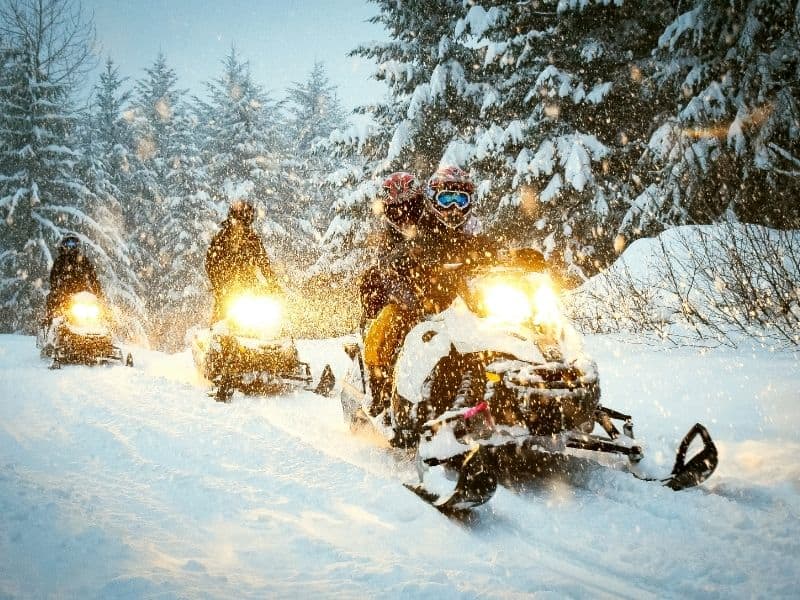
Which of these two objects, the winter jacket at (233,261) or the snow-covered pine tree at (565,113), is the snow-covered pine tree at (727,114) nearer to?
the snow-covered pine tree at (565,113)

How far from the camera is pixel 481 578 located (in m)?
2.31

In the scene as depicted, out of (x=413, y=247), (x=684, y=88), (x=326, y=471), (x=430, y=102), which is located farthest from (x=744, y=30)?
(x=326, y=471)

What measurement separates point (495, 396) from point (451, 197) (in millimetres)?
2058

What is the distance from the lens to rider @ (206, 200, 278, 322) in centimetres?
760

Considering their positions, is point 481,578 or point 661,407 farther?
point 661,407

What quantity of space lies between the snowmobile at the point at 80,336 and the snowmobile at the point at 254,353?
3.64 meters

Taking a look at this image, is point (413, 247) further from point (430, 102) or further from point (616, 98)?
point (616, 98)

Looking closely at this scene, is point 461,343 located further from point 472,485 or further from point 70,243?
point 70,243

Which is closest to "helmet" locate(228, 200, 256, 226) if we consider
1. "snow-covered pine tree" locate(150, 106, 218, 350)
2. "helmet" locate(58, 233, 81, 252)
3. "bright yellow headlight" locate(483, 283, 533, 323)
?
"bright yellow headlight" locate(483, 283, 533, 323)

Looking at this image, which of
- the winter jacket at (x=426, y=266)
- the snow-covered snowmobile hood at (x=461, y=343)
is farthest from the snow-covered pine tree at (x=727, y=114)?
the snow-covered snowmobile hood at (x=461, y=343)

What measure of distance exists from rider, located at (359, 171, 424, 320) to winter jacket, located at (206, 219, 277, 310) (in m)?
3.06

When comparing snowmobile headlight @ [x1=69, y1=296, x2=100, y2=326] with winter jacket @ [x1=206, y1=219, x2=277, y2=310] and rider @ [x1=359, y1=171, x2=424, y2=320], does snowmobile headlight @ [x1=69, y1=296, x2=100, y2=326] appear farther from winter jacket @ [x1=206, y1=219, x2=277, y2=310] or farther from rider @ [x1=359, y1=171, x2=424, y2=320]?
rider @ [x1=359, y1=171, x2=424, y2=320]

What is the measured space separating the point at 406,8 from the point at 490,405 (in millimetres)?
14169

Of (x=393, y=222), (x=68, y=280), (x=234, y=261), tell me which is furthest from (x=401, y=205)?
(x=68, y=280)
